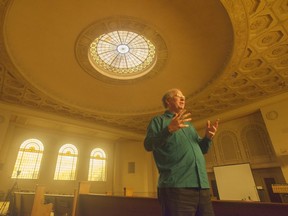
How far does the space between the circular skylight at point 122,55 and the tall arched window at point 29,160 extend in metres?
7.73

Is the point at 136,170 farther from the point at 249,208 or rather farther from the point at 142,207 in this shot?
the point at 249,208

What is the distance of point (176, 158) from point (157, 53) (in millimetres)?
6009

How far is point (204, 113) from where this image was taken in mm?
10906

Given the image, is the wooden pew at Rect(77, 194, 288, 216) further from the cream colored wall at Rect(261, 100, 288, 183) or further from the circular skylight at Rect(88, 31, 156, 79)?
the cream colored wall at Rect(261, 100, 288, 183)

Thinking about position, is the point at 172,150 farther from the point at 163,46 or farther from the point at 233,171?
the point at 233,171

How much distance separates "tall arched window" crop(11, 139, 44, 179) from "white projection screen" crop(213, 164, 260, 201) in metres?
11.1

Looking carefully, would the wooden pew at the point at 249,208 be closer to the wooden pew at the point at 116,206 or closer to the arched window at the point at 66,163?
the wooden pew at the point at 116,206

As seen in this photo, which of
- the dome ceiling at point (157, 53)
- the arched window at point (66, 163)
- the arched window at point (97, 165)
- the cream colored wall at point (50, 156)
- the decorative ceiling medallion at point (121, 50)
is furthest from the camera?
the arched window at point (97, 165)

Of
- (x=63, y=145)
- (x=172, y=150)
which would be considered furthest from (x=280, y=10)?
(x=63, y=145)

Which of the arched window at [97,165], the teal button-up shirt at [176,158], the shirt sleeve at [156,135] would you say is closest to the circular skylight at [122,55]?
the shirt sleeve at [156,135]

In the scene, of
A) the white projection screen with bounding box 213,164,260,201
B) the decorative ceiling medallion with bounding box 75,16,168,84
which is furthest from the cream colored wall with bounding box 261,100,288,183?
the decorative ceiling medallion with bounding box 75,16,168,84

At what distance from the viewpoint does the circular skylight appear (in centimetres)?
692

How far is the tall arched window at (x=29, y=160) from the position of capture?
35.1ft

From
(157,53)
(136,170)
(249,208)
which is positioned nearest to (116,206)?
(249,208)
